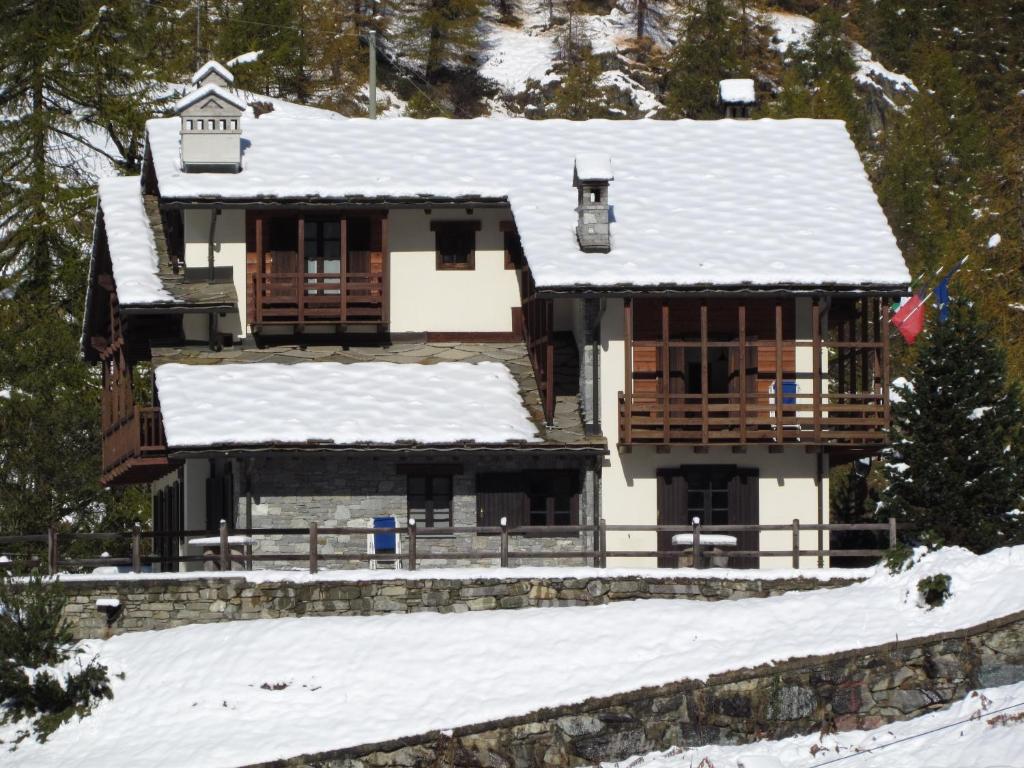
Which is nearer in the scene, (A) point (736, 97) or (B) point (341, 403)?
(B) point (341, 403)

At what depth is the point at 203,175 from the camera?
127ft

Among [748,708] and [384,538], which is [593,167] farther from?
[748,708]

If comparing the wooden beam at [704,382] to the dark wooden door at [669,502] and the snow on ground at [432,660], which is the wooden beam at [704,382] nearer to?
the dark wooden door at [669,502]

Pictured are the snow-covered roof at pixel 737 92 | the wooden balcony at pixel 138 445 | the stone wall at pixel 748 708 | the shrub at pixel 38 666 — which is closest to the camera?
the stone wall at pixel 748 708

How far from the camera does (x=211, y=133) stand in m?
38.8

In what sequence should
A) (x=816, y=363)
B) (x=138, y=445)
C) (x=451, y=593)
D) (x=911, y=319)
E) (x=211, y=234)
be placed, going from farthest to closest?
1. (x=911, y=319)
2. (x=211, y=234)
3. (x=138, y=445)
4. (x=816, y=363)
5. (x=451, y=593)

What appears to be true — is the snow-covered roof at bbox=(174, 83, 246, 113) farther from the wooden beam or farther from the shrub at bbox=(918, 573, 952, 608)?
the shrub at bbox=(918, 573, 952, 608)

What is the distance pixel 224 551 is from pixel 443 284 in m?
8.61

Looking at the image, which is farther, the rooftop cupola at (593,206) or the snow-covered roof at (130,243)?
the snow-covered roof at (130,243)

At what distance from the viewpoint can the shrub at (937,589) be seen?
29.0m

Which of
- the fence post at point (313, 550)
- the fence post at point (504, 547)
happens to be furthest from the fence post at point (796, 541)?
the fence post at point (313, 550)

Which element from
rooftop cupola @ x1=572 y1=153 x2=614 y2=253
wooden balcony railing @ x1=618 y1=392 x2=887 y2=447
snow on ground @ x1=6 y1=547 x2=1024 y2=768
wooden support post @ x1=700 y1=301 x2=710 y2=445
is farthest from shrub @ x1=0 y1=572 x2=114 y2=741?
rooftop cupola @ x1=572 y1=153 x2=614 y2=253

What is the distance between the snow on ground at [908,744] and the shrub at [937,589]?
5.96ft

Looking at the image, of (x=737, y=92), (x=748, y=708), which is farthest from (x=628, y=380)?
(x=737, y=92)
